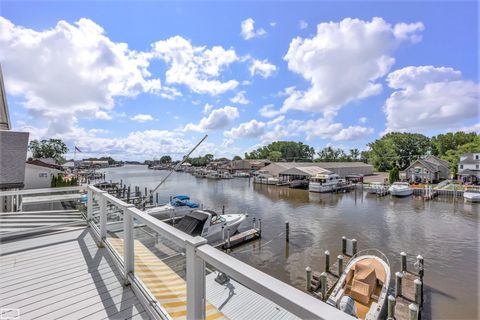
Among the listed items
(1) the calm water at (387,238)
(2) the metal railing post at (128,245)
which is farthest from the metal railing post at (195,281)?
(1) the calm water at (387,238)

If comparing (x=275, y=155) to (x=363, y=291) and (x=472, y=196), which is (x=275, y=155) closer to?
(x=472, y=196)

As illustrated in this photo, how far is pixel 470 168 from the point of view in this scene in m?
38.8

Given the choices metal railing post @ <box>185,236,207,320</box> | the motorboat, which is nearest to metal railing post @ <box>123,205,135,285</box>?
metal railing post @ <box>185,236,207,320</box>

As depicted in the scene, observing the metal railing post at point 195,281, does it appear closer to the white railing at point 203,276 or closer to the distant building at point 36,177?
the white railing at point 203,276

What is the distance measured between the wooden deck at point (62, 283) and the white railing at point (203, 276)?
0.84 feet

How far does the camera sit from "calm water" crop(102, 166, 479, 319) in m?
9.79

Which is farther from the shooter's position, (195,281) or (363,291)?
(363,291)

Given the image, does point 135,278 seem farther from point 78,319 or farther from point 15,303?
point 15,303

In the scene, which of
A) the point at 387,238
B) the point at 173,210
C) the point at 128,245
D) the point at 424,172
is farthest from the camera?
the point at 424,172

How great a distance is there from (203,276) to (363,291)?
25.9ft

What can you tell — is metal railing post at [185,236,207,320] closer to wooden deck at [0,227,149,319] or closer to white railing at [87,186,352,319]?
white railing at [87,186,352,319]

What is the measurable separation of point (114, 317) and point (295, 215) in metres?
20.6

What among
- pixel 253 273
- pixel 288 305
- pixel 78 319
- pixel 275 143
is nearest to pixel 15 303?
pixel 78 319

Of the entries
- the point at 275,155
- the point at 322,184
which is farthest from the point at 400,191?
the point at 275,155
